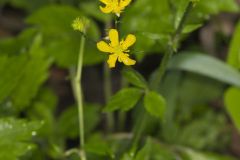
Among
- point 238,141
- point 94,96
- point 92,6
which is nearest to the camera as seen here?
point 92,6

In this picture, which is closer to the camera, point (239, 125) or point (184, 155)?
point (239, 125)

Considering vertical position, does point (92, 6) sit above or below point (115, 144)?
above

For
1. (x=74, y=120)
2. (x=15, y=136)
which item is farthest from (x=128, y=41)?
(x=74, y=120)

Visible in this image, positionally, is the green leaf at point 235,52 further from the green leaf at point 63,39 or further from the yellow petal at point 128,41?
the yellow petal at point 128,41

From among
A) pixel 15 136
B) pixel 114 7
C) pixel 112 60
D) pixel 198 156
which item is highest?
pixel 114 7

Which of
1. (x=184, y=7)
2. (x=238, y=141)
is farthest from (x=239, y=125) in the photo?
(x=184, y=7)

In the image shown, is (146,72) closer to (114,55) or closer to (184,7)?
(184,7)

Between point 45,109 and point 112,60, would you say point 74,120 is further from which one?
point 112,60

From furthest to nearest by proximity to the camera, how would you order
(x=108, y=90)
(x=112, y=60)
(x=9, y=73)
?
(x=108, y=90)
(x=9, y=73)
(x=112, y=60)
